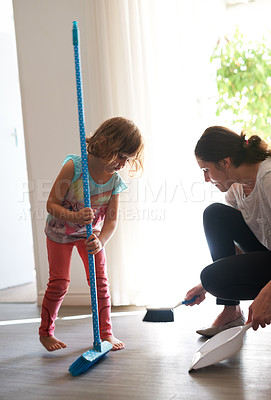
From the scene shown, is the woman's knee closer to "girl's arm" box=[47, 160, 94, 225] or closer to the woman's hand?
"girl's arm" box=[47, 160, 94, 225]

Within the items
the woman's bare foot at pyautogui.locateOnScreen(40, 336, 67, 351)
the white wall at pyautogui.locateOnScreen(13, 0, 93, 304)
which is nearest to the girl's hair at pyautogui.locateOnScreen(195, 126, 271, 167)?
the woman's bare foot at pyautogui.locateOnScreen(40, 336, 67, 351)

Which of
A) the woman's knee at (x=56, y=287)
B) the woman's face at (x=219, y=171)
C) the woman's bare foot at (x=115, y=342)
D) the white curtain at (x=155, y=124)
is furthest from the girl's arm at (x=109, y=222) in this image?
the white curtain at (x=155, y=124)

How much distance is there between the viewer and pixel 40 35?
2.94 meters

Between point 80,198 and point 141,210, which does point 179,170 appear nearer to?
point 141,210

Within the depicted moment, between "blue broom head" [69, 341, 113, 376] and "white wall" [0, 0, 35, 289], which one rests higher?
"white wall" [0, 0, 35, 289]

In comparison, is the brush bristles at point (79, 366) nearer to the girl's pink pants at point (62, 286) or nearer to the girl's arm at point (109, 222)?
the girl's pink pants at point (62, 286)

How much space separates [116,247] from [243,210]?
1.05m

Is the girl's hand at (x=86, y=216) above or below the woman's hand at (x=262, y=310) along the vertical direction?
above

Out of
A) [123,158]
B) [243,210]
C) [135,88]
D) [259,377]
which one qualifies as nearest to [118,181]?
[123,158]

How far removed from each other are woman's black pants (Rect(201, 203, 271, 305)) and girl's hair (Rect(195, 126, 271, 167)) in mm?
306

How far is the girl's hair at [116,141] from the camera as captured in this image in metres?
2.01

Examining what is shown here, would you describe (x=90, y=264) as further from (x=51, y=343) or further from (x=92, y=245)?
(x=51, y=343)

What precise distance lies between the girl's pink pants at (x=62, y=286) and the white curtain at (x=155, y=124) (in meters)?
0.65

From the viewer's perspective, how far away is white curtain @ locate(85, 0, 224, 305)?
2.70m
